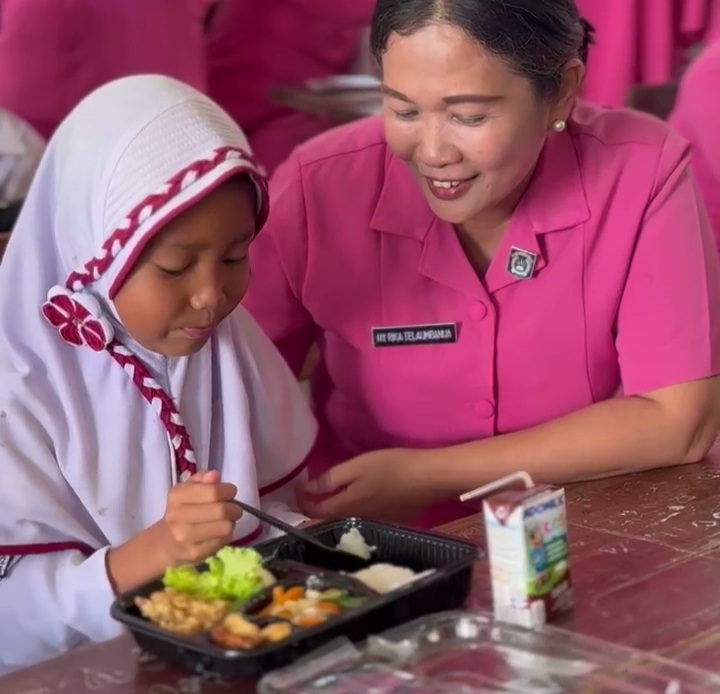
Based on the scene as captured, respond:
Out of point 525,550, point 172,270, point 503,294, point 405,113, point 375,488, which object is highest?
point 405,113

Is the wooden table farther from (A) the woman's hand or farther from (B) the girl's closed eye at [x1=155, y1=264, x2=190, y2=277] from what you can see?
(B) the girl's closed eye at [x1=155, y1=264, x2=190, y2=277]

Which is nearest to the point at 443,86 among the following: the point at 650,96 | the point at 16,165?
the point at 16,165

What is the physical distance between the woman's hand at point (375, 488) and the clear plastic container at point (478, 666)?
1.73 feet

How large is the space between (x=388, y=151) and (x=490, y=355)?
313 mm

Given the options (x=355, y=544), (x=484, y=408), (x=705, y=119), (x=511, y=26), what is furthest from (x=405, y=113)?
(x=705, y=119)

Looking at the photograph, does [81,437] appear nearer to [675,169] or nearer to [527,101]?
[527,101]

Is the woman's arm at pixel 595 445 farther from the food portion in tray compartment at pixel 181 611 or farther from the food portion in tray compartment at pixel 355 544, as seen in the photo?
the food portion in tray compartment at pixel 181 611

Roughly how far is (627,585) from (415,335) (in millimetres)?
612

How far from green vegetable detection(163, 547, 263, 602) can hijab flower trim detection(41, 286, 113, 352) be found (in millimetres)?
352

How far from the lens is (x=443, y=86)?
160 centimetres

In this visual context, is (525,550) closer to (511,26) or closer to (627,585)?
(627,585)

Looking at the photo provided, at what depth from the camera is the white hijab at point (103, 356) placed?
1453 millimetres

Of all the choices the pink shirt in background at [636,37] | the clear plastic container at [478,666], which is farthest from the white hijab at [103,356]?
the pink shirt in background at [636,37]

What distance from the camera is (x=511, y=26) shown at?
1.61 meters
